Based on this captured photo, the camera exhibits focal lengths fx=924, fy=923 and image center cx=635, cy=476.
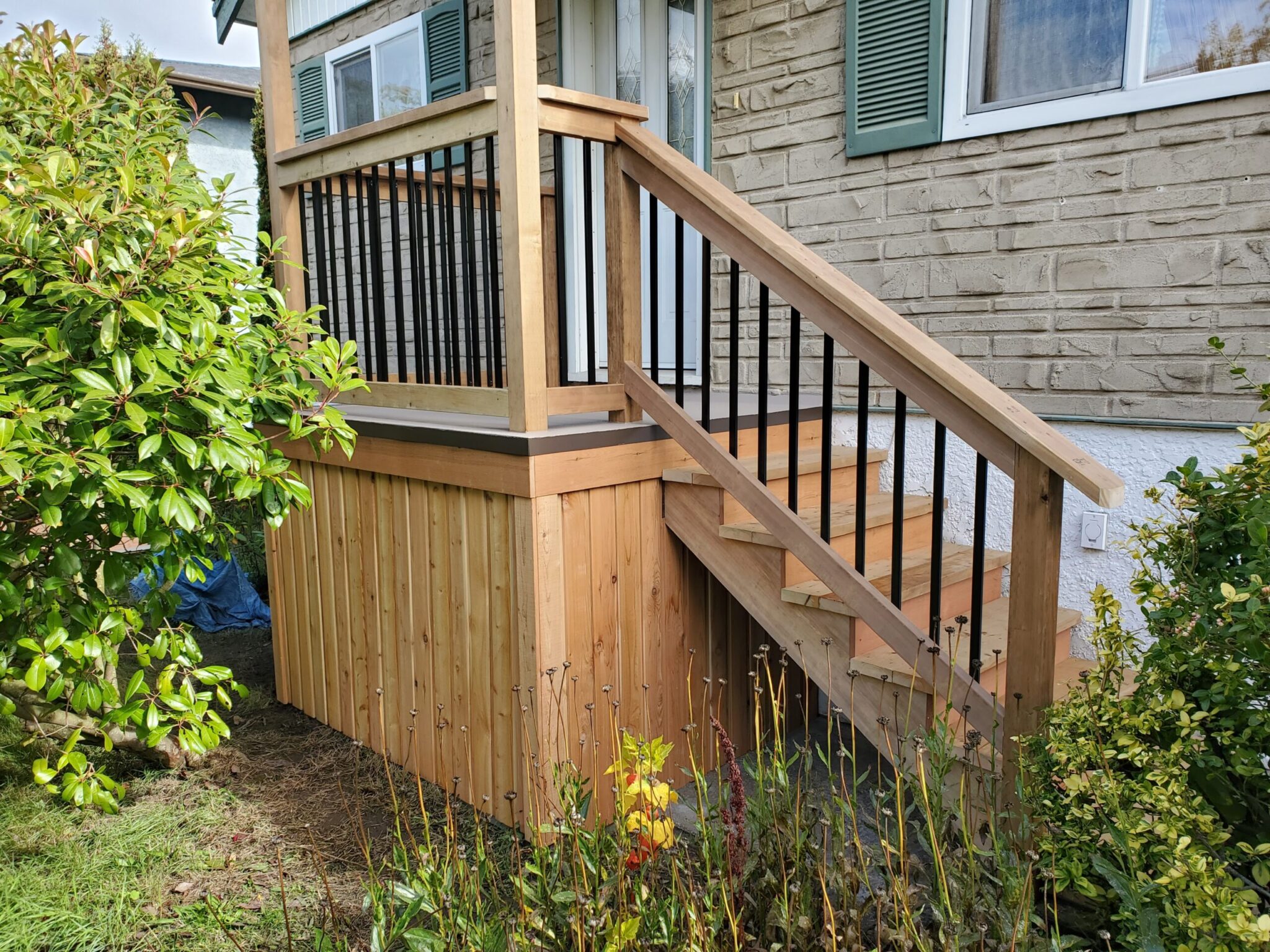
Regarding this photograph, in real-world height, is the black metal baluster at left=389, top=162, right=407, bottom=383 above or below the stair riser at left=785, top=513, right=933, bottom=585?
above

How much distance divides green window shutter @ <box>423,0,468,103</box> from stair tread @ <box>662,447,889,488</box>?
3215 millimetres

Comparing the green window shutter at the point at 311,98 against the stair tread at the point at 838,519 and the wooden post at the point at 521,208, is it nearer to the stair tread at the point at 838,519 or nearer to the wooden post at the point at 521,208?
the wooden post at the point at 521,208

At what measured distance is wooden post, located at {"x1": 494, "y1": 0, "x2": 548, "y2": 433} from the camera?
2.60 m

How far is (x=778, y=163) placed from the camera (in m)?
3.99

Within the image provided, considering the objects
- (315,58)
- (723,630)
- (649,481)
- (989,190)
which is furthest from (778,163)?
(315,58)

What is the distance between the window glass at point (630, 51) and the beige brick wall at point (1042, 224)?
70 centimetres

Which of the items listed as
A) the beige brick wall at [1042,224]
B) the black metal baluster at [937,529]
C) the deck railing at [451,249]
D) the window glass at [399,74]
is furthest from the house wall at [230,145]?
the black metal baluster at [937,529]

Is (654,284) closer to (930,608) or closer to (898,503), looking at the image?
(898,503)

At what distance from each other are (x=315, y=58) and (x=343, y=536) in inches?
174

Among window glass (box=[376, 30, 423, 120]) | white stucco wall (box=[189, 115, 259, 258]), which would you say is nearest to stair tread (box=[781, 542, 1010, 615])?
window glass (box=[376, 30, 423, 120])

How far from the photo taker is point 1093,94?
3102 mm

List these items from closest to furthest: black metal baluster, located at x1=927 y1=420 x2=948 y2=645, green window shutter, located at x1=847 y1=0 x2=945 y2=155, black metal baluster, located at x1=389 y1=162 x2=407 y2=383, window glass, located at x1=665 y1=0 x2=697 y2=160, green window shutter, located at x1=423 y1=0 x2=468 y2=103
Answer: black metal baluster, located at x1=927 y1=420 x2=948 y2=645, black metal baluster, located at x1=389 y1=162 x2=407 y2=383, green window shutter, located at x1=847 y1=0 x2=945 y2=155, window glass, located at x1=665 y1=0 x2=697 y2=160, green window shutter, located at x1=423 y1=0 x2=468 y2=103

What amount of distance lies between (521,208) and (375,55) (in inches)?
159

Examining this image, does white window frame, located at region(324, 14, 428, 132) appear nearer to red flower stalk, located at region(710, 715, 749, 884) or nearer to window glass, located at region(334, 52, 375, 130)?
window glass, located at region(334, 52, 375, 130)
